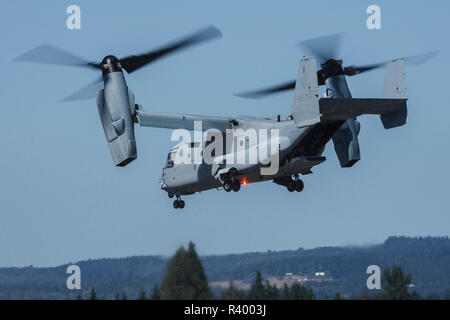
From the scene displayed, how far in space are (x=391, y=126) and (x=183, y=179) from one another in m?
9.90

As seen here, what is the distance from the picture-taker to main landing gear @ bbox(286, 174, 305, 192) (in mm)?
41438

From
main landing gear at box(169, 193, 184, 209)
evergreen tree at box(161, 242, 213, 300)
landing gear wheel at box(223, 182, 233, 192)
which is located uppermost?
landing gear wheel at box(223, 182, 233, 192)

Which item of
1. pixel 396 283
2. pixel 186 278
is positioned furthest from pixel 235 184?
pixel 396 283

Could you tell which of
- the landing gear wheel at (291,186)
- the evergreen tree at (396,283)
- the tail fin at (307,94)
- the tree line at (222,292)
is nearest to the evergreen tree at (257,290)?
the tree line at (222,292)

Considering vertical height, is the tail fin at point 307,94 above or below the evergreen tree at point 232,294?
above

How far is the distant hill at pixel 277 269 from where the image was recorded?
37.3 m

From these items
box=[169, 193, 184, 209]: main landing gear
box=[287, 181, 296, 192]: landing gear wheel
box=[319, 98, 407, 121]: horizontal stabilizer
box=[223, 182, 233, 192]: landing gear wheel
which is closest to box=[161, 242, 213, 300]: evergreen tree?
box=[223, 182, 233, 192]: landing gear wheel

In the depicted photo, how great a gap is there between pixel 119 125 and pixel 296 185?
26.7 feet

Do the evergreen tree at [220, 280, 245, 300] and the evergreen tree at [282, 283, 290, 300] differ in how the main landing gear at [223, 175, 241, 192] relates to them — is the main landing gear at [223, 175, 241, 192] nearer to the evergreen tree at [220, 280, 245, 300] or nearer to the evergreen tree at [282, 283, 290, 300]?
the evergreen tree at [282, 283, 290, 300]

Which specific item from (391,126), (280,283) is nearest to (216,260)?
(280,283)

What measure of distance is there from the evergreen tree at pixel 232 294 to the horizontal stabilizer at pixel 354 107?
737cm

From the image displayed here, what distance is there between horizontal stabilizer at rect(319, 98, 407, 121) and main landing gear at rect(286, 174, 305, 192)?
5.26 meters

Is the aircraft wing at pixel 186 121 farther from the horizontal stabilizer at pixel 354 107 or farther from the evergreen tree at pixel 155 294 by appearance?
the evergreen tree at pixel 155 294

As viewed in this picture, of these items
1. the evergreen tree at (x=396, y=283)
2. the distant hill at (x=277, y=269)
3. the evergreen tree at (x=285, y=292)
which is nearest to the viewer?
the evergreen tree at (x=285, y=292)
